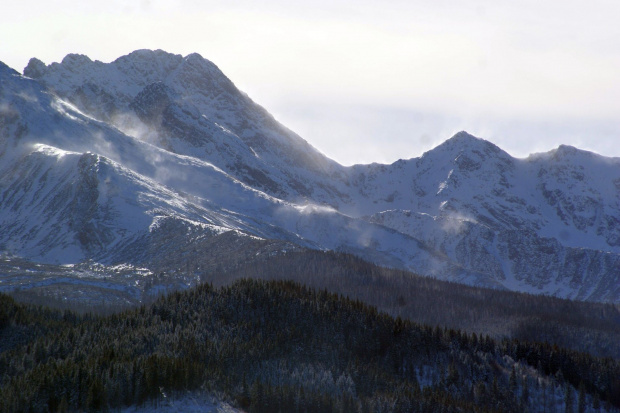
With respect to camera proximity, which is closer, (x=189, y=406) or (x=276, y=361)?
(x=189, y=406)

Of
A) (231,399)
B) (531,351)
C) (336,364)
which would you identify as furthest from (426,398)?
(531,351)

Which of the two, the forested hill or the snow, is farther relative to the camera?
the forested hill

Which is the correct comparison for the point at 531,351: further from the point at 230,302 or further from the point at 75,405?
the point at 75,405

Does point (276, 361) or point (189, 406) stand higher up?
point (189, 406)

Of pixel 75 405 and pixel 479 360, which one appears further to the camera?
pixel 479 360

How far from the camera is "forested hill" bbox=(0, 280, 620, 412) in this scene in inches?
2876

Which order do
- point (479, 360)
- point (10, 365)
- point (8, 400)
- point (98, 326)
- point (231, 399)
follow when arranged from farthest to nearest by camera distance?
point (479, 360) < point (98, 326) < point (10, 365) < point (231, 399) < point (8, 400)

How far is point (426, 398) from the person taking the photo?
98.1m

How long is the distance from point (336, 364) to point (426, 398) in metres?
18.2

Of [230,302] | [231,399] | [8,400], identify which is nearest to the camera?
[8,400]

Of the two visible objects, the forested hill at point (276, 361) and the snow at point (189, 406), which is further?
the forested hill at point (276, 361)

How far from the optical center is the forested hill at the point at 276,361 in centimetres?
7306

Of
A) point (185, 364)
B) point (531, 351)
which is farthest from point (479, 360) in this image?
point (185, 364)

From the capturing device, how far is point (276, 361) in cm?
10150
